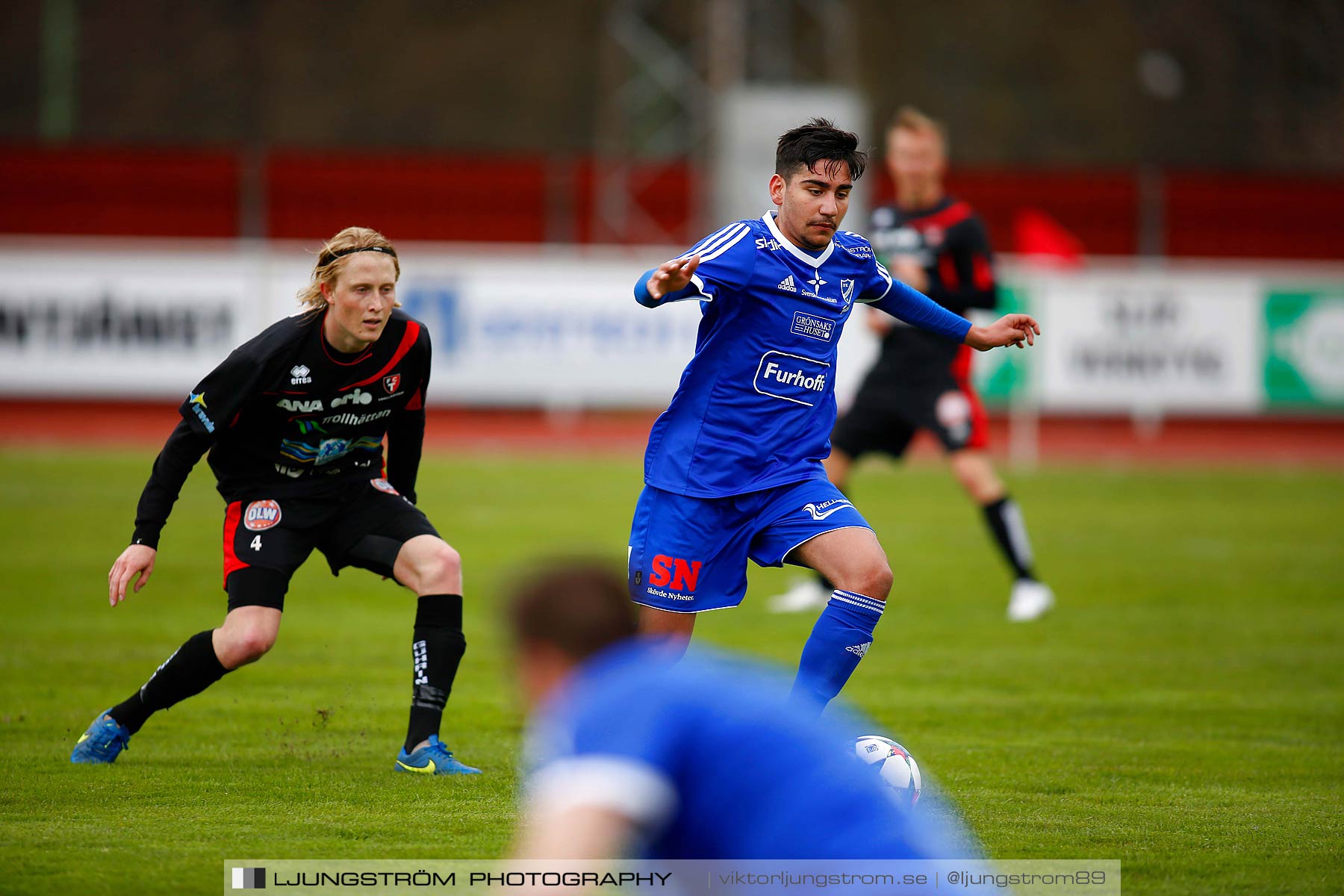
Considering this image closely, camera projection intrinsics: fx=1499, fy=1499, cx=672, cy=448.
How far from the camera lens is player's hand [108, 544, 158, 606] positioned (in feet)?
16.7

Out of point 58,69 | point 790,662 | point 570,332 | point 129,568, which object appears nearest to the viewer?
point 129,568

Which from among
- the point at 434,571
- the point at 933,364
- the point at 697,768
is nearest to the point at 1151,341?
the point at 933,364

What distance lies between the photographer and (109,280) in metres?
17.7

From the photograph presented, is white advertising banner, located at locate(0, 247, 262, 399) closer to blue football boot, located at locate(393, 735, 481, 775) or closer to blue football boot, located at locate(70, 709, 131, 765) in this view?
blue football boot, located at locate(70, 709, 131, 765)

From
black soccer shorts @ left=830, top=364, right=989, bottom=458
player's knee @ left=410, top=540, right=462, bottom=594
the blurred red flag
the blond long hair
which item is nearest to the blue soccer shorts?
player's knee @ left=410, top=540, right=462, bottom=594

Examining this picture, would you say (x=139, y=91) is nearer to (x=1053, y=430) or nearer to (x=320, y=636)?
(x=1053, y=430)

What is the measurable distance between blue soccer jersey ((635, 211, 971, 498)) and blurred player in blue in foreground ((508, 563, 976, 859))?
274 cm

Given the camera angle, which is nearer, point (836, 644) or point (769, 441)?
point (836, 644)

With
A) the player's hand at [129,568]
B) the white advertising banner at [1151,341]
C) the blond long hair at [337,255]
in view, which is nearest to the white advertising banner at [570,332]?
the white advertising banner at [1151,341]

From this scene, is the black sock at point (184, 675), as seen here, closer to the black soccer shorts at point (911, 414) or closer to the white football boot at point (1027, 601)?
the black soccer shorts at point (911, 414)

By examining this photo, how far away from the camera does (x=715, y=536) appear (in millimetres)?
5277

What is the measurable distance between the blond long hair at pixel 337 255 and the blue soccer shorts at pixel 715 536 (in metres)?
1.30

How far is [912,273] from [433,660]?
4500mm

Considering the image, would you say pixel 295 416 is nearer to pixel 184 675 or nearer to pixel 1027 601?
pixel 184 675
